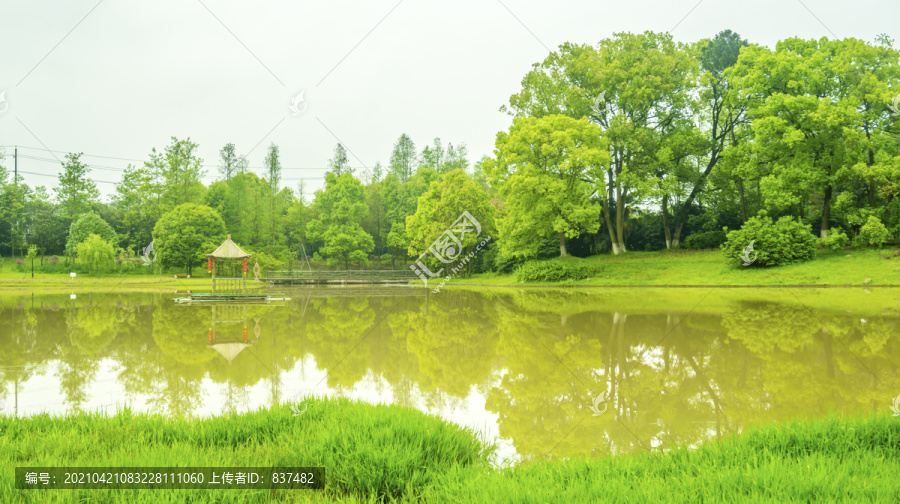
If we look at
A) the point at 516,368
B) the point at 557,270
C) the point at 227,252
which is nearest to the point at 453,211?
the point at 557,270

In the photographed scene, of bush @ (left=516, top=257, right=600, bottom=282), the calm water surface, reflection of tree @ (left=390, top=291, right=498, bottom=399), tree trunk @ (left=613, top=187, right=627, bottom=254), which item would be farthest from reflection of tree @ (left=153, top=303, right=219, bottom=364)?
tree trunk @ (left=613, top=187, right=627, bottom=254)

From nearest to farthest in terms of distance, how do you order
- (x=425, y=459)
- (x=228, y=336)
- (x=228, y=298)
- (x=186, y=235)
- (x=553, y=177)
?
1. (x=425, y=459)
2. (x=228, y=336)
3. (x=228, y=298)
4. (x=553, y=177)
5. (x=186, y=235)

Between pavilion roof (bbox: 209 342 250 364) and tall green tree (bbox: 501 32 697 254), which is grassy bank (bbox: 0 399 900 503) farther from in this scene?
tall green tree (bbox: 501 32 697 254)

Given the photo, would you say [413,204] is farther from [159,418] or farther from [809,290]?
[159,418]

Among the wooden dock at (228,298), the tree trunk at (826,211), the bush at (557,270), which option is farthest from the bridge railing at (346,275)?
the tree trunk at (826,211)

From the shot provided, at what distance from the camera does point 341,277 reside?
142 ft

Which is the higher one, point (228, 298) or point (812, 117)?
point (812, 117)

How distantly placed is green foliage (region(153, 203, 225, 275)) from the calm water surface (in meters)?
26.0

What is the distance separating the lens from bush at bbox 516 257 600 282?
95.7ft

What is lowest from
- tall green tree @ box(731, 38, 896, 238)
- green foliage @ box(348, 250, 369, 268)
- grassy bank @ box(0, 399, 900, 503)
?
grassy bank @ box(0, 399, 900, 503)

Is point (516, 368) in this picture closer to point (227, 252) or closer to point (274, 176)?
point (227, 252)

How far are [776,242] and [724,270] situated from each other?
2.78 metres

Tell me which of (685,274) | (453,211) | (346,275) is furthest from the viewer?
(346,275)

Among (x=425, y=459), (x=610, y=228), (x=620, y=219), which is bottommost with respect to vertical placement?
A: (x=425, y=459)
